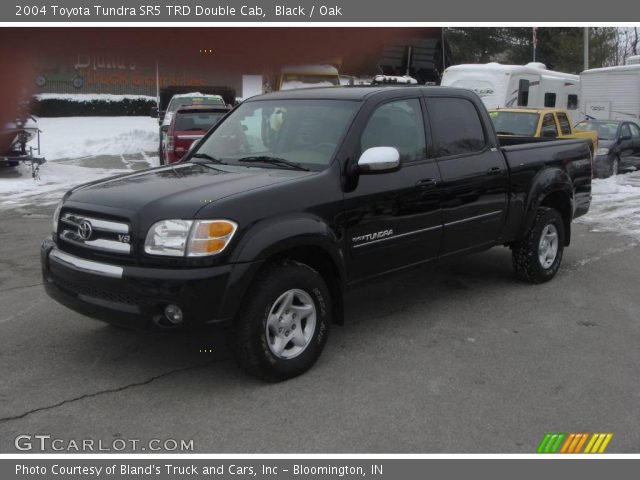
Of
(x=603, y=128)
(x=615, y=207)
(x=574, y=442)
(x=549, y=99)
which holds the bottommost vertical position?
(x=574, y=442)

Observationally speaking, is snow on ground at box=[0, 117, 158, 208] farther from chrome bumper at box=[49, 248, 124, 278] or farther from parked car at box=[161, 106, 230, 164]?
chrome bumper at box=[49, 248, 124, 278]

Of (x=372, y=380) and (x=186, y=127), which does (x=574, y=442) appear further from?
(x=186, y=127)

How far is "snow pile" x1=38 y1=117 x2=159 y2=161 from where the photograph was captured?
1967 cm

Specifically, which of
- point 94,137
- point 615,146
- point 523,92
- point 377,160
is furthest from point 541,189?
point 94,137

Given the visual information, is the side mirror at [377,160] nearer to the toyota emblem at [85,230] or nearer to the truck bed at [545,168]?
the toyota emblem at [85,230]

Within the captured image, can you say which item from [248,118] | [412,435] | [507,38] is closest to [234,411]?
[412,435]

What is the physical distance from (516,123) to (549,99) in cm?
981

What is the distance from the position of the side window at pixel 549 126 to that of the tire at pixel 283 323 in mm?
9503

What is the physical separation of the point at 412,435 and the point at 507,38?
122ft

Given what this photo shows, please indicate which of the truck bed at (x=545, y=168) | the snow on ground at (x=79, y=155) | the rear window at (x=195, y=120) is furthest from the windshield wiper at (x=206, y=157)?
the rear window at (x=195, y=120)

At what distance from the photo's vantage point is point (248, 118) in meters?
5.21

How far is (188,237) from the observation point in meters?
3.64

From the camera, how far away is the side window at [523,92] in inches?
762

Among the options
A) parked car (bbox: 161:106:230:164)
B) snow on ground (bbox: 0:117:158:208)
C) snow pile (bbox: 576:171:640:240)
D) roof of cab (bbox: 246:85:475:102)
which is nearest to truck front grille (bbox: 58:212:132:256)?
roof of cab (bbox: 246:85:475:102)
